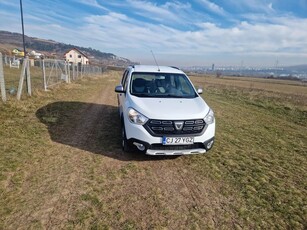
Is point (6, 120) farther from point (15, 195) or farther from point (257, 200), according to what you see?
point (257, 200)

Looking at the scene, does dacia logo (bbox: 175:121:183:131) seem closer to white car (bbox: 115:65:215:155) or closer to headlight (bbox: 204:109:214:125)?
white car (bbox: 115:65:215:155)

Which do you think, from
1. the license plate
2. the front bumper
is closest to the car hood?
the license plate

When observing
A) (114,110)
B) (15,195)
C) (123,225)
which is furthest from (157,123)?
(114,110)

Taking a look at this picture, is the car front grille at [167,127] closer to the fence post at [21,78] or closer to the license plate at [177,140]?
the license plate at [177,140]

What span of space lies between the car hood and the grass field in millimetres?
1036

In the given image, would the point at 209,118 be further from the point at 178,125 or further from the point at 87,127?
the point at 87,127

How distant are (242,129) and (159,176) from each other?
15.6 ft

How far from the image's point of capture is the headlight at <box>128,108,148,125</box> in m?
4.16

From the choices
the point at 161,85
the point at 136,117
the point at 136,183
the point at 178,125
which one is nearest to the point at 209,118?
the point at 178,125

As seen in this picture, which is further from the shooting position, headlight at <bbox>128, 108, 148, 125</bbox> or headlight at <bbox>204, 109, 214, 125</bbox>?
headlight at <bbox>204, 109, 214, 125</bbox>

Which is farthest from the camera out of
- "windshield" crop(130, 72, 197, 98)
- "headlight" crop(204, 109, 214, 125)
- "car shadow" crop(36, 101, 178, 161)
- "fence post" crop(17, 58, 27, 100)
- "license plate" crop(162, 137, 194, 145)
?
"fence post" crop(17, 58, 27, 100)

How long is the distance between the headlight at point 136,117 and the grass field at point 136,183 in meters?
0.87

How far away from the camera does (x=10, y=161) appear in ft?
13.6

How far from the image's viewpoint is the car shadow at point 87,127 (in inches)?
197
